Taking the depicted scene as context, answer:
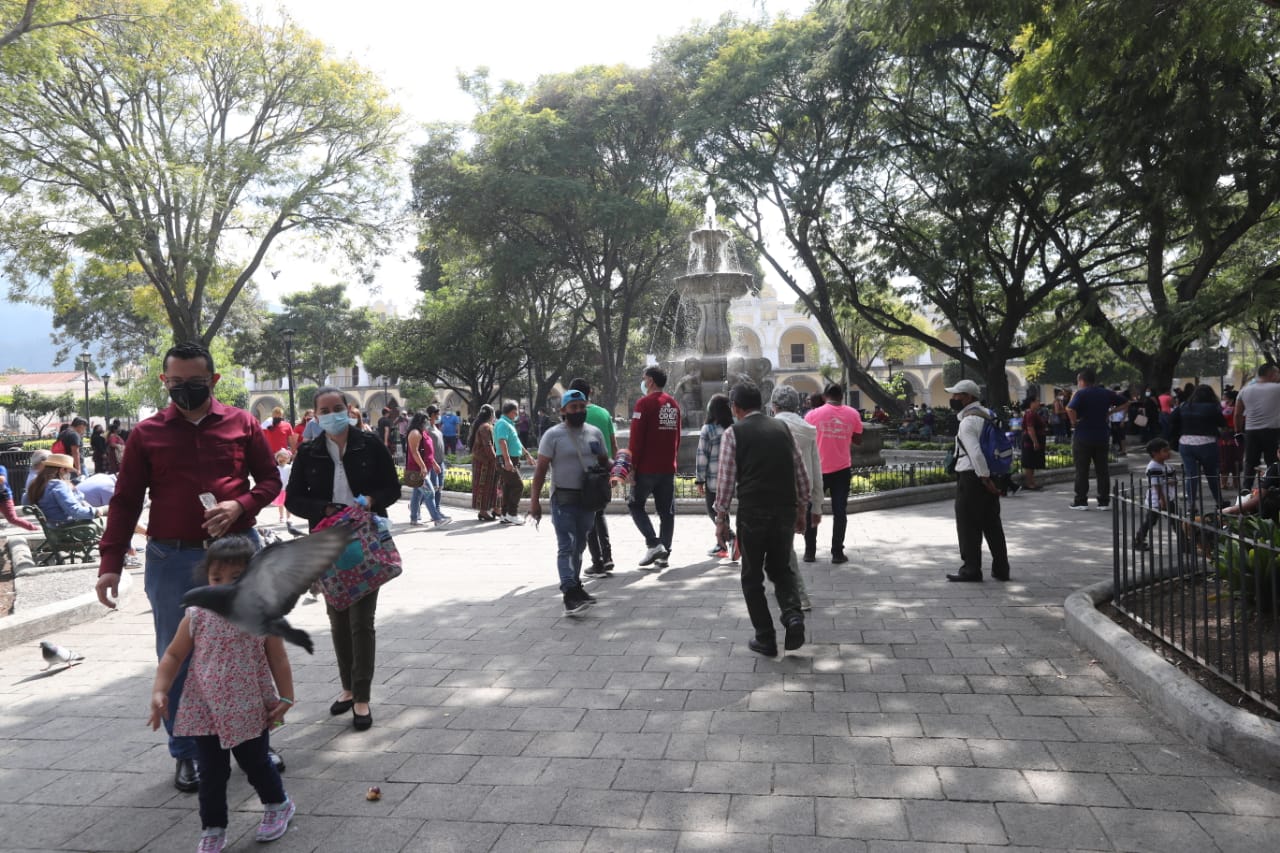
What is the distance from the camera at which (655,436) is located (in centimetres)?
791

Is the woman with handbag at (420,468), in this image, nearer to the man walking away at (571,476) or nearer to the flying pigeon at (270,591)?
the man walking away at (571,476)

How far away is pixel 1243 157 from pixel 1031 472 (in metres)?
4.95

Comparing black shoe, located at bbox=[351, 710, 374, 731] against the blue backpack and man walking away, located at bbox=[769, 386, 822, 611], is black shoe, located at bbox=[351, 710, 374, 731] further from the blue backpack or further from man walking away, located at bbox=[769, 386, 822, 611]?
the blue backpack

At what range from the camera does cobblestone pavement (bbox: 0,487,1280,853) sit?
3.08m

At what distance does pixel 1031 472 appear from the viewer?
543 inches

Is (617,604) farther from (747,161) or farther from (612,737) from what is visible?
(747,161)

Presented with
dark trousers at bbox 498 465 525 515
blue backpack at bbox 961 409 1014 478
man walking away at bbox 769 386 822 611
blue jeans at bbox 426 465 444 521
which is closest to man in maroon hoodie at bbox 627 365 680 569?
man walking away at bbox 769 386 822 611

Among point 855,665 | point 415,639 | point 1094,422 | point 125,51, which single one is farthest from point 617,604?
point 125,51

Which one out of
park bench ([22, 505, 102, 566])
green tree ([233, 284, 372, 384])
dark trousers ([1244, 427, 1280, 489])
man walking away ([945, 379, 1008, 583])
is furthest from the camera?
→ green tree ([233, 284, 372, 384])

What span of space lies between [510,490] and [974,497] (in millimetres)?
6722

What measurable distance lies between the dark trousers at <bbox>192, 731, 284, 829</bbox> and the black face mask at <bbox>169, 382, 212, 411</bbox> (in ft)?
4.09

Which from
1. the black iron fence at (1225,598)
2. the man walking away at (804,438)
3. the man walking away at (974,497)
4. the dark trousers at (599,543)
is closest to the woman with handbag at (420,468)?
the dark trousers at (599,543)

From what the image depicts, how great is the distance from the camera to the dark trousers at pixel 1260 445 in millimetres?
9664

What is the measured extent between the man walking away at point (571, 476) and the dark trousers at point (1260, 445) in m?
7.39
